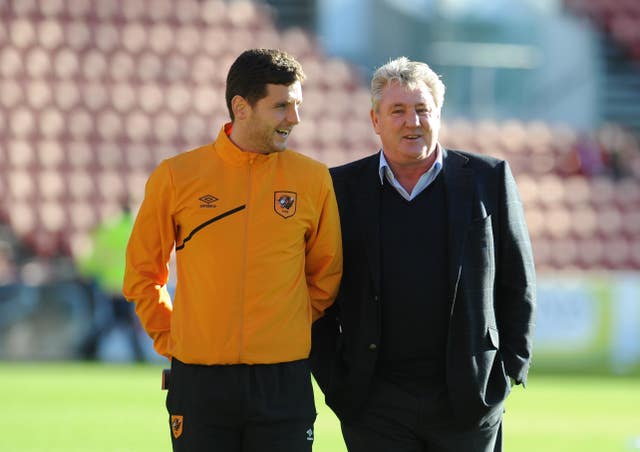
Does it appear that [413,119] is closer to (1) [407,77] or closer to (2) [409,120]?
(2) [409,120]

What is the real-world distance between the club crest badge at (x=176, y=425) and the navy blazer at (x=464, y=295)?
2.15ft

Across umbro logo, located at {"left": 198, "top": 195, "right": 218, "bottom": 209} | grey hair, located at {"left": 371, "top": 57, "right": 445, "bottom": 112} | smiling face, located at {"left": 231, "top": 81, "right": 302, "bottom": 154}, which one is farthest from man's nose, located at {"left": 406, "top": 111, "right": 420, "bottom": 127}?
umbro logo, located at {"left": 198, "top": 195, "right": 218, "bottom": 209}

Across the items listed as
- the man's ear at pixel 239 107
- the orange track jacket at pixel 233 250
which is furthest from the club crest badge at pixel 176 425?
the man's ear at pixel 239 107

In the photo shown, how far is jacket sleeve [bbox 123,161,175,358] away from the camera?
4059 mm

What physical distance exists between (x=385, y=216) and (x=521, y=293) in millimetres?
562

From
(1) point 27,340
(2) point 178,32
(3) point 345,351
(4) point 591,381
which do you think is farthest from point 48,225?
(3) point 345,351

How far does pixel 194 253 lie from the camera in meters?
4.00

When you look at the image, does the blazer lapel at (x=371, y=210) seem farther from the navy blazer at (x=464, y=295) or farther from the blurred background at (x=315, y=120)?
the blurred background at (x=315, y=120)

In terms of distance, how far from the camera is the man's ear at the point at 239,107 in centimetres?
402

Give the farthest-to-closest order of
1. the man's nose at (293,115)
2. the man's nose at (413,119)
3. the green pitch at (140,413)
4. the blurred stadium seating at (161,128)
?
the blurred stadium seating at (161,128), the green pitch at (140,413), the man's nose at (413,119), the man's nose at (293,115)

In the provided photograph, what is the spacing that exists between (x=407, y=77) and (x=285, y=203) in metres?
0.68

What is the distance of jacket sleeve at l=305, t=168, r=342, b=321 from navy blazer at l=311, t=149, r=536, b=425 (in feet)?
0.49

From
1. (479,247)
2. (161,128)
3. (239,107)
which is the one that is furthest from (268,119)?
(161,128)

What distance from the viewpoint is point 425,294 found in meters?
4.29
